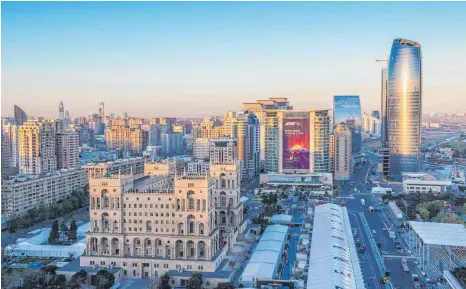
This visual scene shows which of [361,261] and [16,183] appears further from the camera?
[16,183]

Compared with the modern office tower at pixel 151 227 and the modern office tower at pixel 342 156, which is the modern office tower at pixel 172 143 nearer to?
the modern office tower at pixel 342 156

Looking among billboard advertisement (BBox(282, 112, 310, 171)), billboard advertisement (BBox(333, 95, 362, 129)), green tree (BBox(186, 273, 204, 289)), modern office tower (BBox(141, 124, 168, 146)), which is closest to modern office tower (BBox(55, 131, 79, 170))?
billboard advertisement (BBox(282, 112, 310, 171))

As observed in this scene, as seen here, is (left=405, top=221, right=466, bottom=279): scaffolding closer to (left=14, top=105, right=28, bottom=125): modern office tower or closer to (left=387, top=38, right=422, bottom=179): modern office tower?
(left=387, top=38, right=422, bottom=179): modern office tower

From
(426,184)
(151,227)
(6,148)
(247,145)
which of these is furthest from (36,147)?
(426,184)

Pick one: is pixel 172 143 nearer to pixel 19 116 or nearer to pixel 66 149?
pixel 19 116

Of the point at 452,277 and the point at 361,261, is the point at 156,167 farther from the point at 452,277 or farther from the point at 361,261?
the point at 452,277

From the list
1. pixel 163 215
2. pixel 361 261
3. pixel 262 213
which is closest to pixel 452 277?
pixel 361 261

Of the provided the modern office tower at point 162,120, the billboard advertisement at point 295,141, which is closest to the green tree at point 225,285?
the billboard advertisement at point 295,141
